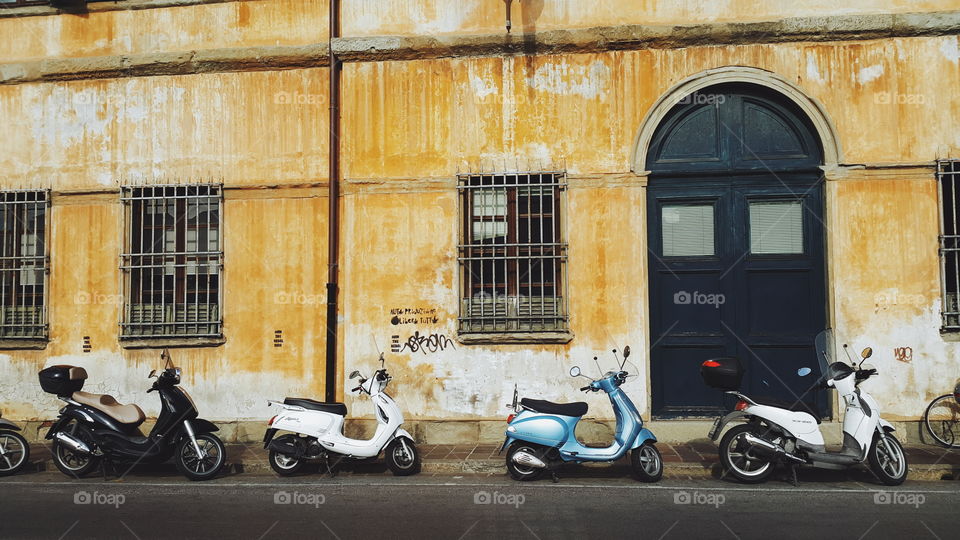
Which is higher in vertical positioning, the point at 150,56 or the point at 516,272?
the point at 150,56

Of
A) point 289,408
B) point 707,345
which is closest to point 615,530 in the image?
point 289,408

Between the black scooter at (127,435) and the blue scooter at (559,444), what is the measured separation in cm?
302

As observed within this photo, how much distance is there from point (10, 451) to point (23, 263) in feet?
10.8

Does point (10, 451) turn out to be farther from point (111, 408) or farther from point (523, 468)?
point (523, 468)

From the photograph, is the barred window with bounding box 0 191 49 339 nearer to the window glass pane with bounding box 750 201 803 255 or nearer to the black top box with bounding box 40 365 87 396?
the black top box with bounding box 40 365 87 396

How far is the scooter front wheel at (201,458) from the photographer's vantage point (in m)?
8.23

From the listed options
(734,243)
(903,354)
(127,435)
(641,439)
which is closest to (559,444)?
(641,439)

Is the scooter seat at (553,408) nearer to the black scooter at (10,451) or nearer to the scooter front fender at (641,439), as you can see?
the scooter front fender at (641,439)

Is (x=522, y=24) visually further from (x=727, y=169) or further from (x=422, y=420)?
(x=422, y=420)

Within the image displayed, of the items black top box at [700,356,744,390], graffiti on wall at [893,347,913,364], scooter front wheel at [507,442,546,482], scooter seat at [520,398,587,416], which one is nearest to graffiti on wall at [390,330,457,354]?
scooter seat at [520,398,587,416]

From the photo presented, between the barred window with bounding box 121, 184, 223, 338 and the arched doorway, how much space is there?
18.4 ft

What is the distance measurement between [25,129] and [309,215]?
A: 4154mm

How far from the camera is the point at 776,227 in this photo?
10.2m

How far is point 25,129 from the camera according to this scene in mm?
11055
